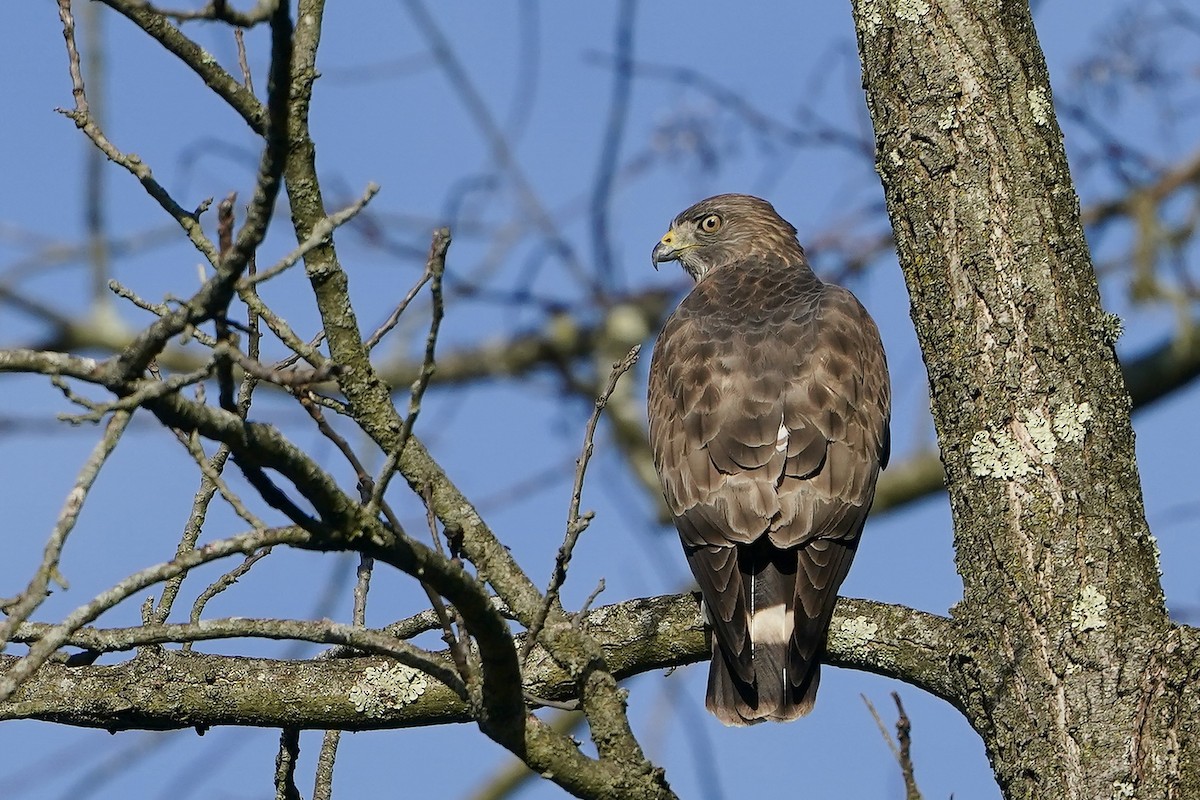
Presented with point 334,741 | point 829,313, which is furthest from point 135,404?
point 829,313

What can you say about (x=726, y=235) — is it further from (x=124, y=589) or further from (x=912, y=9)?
(x=124, y=589)

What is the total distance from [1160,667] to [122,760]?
3050mm

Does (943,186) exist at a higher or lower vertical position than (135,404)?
higher

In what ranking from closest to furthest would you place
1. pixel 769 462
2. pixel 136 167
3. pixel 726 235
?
pixel 136 167 → pixel 769 462 → pixel 726 235

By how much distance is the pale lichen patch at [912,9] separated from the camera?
12.5ft

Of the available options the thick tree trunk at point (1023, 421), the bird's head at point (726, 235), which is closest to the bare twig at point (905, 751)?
the thick tree trunk at point (1023, 421)

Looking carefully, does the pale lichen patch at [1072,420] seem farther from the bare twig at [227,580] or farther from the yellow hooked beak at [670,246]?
the yellow hooked beak at [670,246]

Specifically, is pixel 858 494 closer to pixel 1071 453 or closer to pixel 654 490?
pixel 1071 453

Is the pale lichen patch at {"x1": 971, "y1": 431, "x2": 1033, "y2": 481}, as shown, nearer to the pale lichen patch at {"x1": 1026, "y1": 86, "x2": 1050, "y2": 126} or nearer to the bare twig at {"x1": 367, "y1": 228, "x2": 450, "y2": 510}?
the pale lichen patch at {"x1": 1026, "y1": 86, "x2": 1050, "y2": 126}

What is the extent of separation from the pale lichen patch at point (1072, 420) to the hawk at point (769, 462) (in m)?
0.95

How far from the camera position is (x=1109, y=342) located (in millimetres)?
3617

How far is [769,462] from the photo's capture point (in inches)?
185

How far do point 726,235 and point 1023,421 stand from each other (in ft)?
11.6

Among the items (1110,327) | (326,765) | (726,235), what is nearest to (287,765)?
(326,765)
